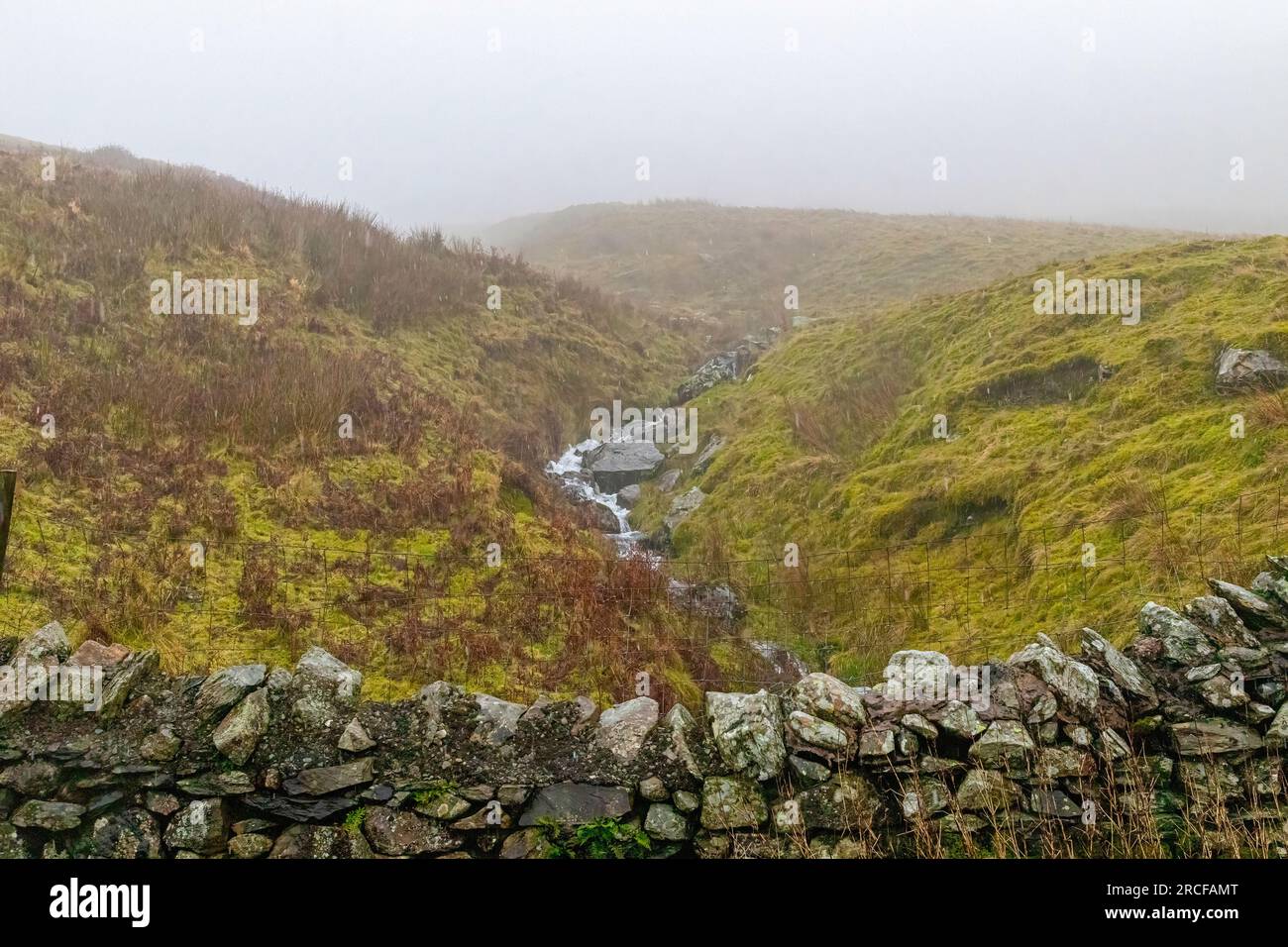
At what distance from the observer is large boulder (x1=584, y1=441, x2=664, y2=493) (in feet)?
61.0

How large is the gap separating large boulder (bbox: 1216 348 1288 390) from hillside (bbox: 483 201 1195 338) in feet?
58.2

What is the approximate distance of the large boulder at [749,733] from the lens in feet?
13.6

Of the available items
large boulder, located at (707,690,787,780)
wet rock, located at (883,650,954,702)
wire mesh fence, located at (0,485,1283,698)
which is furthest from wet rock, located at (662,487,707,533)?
large boulder, located at (707,690,787,780)

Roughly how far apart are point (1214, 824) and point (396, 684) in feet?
21.8

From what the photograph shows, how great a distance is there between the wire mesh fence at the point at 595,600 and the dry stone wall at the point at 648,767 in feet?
9.18

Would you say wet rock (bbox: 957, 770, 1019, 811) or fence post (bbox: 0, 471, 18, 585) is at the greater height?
fence post (bbox: 0, 471, 18, 585)

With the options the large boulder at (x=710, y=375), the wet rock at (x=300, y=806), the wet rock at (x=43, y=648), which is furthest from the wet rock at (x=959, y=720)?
the large boulder at (x=710, y=375)

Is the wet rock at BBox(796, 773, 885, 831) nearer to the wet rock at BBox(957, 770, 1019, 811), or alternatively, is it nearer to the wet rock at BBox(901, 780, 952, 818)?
the wet rock at BBox(901, 780, 952, 818)

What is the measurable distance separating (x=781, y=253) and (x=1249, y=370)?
39378 millimetres

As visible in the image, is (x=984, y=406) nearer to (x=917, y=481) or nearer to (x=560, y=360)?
(x=917, y=481)

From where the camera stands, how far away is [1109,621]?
7293 mm

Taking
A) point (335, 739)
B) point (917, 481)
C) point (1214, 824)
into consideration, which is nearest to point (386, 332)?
point (917, 481)

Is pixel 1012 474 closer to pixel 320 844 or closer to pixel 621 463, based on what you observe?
pixel 621 463
